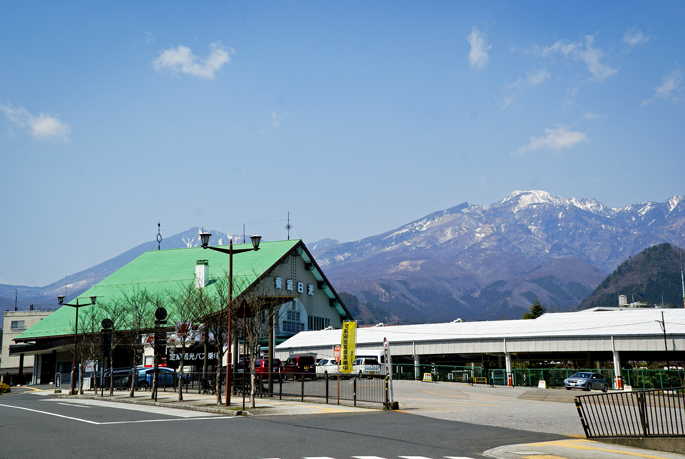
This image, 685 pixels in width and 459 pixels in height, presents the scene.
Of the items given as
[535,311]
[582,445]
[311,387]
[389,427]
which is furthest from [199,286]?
[535,311]

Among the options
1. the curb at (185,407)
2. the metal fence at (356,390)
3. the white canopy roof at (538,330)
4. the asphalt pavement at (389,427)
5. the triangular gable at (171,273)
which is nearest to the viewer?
the asphalt pavement at (389,427)

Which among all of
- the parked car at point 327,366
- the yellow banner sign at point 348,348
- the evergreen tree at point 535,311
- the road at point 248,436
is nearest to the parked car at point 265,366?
the parked car at point 327,366

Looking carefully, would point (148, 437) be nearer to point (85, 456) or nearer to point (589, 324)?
point (85, 456)

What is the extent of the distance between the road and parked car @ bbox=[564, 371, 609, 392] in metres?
24.6

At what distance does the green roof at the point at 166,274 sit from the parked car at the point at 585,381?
31.5 metres

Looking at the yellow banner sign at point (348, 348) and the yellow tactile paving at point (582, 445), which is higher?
the yellow banner sign at point (348, 348)

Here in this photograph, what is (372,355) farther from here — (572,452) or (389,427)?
(572,452)

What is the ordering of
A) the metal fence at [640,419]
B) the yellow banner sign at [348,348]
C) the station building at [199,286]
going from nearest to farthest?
the metal fence at [640,419] < the yellow banner sign at [348,348] < the station building at [199,286]

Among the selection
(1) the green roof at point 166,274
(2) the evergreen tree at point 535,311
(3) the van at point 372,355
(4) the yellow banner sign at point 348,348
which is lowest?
(3) the van at point 372,355

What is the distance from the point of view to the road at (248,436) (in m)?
12.9

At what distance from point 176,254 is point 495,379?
44563mm

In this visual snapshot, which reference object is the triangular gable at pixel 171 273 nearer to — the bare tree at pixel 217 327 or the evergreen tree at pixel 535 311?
the bare tree at pixel 217 327

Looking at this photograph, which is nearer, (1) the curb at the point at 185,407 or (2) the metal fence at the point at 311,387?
(1) the curb at the point at 185,407

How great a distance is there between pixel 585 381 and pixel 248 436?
109ft
